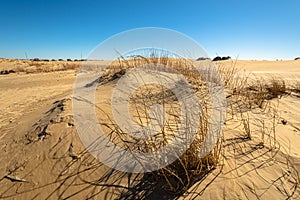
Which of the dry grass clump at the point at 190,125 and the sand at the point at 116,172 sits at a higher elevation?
the dry grass clump at the point at 190,125

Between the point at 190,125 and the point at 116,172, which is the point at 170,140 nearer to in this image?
the point at 190,125

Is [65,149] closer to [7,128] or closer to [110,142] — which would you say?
[110,142]

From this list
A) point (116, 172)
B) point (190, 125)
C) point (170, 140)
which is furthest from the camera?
point (190, 125)

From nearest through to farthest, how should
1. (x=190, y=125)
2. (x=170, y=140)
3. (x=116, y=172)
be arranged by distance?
(x=116, y=172), (x=170, y=140), (x=190, y=125)

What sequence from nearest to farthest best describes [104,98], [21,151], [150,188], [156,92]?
1. [150,188]
2. [21,151]
3. [104,98]
4. [156,92]

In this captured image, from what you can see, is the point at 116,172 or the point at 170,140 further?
the point at 170,140

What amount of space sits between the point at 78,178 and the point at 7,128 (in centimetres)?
212

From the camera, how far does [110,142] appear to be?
217 cm

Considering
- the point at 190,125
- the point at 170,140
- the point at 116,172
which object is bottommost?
the point at 116,172

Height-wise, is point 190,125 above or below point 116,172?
above

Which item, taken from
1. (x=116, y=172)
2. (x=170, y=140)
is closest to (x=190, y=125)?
(x=170, y=140)

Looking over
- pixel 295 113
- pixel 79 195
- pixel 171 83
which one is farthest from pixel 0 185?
pixel 295 113

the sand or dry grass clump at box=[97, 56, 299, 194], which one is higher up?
dry grass clump at box=[97, 56, 299, 194]

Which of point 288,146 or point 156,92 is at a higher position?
point 156,92
